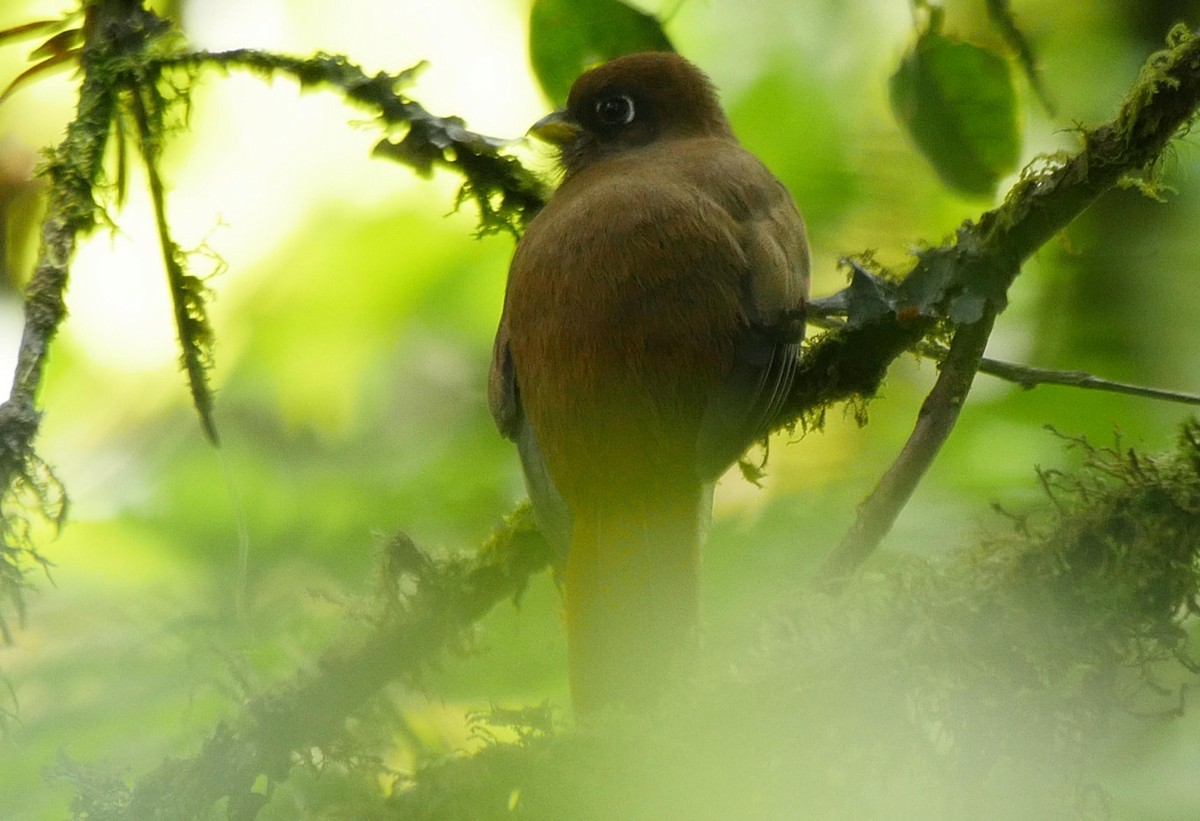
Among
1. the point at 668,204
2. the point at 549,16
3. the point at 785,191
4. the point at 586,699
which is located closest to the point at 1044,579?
the point at 586,699

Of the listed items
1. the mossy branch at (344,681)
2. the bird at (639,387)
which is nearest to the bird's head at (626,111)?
the bird at (639,387)

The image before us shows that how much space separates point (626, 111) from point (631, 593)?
113 cm

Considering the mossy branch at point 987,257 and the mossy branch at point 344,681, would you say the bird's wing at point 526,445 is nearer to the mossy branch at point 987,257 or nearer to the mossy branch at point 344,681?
the mossy branch at point 344,681

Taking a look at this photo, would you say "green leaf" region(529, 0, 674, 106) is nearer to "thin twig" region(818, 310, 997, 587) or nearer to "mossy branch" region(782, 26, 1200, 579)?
"mossy branch" region(782, 26, 1200, 579)

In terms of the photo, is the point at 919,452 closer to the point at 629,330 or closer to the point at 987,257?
the point at 987,257

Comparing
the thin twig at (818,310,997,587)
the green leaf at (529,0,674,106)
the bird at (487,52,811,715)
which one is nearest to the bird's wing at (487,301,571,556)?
the bird at (487,52,811,715)

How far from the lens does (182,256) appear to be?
2066 mm

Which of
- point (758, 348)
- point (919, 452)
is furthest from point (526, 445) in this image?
point (919, 452)

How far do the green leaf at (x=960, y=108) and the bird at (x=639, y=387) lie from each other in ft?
1.16

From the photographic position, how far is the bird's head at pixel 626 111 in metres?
2.44

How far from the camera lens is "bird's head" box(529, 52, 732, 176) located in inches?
96.1

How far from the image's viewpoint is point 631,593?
5.76 feet

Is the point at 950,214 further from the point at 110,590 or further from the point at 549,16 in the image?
the point at 110,590

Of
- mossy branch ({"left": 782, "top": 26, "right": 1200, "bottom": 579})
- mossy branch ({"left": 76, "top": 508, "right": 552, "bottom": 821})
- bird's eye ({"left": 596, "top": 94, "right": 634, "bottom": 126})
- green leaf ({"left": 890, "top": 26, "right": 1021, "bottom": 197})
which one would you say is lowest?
mossy branch ({"left": 76, "top": 508, "right": 552, "bottom": 821})
